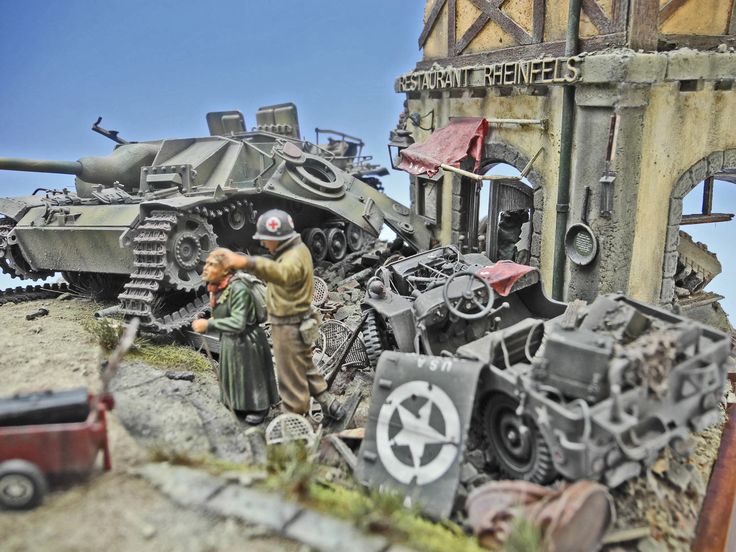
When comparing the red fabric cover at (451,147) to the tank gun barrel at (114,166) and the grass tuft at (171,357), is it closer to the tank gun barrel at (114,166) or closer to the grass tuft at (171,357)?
the tank gun barrel at (114,166)

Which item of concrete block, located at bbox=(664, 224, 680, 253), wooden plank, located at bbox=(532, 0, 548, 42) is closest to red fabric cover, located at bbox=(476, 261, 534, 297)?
concrete block, located at bbox=(664, 224, 680, 253)

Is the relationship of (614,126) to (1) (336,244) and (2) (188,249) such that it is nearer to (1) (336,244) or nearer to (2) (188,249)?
(2) (188,249)

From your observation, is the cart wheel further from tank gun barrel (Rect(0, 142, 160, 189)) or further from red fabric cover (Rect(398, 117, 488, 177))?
red fabric cover (Rect(398, 117, 488, 177))

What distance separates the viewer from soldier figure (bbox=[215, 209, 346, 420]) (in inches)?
228

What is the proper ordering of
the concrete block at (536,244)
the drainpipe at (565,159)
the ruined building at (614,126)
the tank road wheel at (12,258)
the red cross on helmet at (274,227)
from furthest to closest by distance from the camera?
the tank road wheel at (12,258) < the concrete block at (536,244) < the drainpipe at (565,159) < the ruined building at (614,126) < the red cross on helmet at (274,227)

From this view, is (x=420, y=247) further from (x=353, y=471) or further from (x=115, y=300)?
(x=353, y=471)

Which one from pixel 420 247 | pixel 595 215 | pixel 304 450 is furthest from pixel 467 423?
pixel 420 247

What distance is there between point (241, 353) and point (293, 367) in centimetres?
54

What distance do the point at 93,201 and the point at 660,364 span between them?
28.0 ft

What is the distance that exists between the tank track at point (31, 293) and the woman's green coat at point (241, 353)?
6.13 metres

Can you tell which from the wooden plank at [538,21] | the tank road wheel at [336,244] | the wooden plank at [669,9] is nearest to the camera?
the wooden plank at [669,9]

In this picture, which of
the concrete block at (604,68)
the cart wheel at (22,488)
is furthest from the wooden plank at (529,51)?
the cart wheel at (22,488)

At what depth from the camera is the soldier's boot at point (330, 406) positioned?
6.77 metres

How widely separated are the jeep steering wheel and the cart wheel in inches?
158
